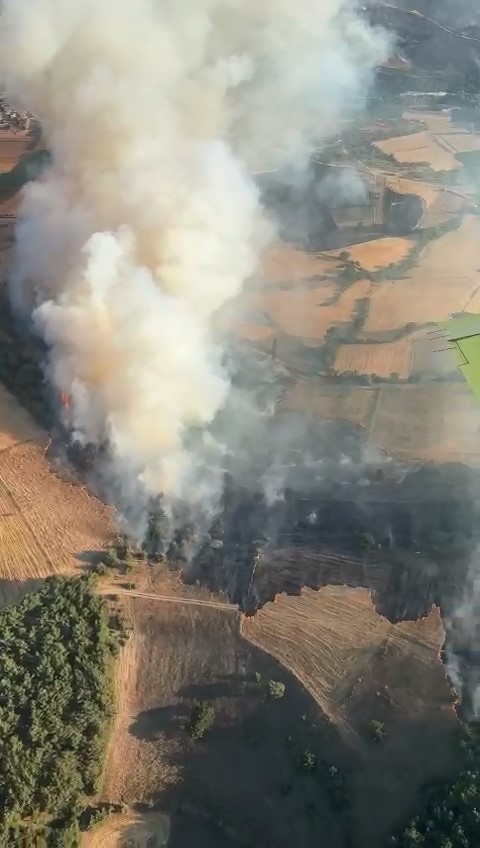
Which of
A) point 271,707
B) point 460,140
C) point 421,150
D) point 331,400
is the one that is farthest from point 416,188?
point 271,707

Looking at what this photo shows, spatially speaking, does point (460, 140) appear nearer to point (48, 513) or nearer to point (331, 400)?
point (331, 400)

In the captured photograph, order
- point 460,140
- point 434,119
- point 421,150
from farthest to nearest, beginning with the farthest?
point 434,119 < point 460,140 < point 421,150

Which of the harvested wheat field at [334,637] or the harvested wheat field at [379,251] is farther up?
the harvested wheat field at [379,251]

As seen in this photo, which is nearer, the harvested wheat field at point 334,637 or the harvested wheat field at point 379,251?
the harvested wheat field at point 334,637

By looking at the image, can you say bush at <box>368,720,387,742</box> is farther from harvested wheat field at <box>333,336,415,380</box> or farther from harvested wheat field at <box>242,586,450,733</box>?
harvested wheat field at <box>333,336,415,380</box>

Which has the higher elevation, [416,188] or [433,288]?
[416,188]

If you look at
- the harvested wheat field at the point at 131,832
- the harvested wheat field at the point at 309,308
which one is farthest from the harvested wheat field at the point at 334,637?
the harvested wheat field at the point at 309,308

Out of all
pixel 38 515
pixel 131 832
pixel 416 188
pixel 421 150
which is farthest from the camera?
pixel 421 150

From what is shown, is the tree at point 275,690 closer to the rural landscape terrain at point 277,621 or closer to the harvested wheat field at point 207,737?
the rural landscape terrain at point 277,621
